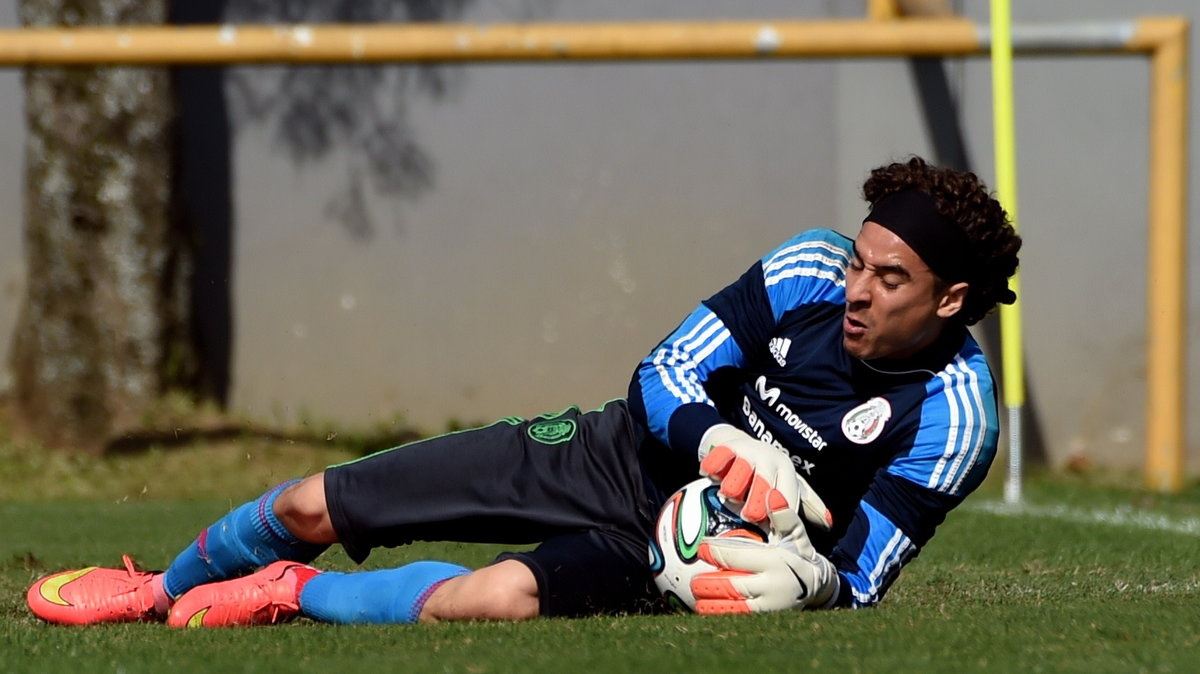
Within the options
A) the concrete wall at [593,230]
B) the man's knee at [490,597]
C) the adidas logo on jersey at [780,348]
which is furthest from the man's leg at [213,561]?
the concrete wall at [593,230]

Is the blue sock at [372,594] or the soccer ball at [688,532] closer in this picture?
the soccer ball at [688,532]

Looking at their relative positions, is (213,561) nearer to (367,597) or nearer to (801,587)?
(367,597)

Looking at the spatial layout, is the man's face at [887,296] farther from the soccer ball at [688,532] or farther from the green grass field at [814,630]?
the green grass field at [814,630]

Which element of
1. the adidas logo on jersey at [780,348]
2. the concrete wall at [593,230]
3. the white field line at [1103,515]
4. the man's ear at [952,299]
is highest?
the man's ear at [952,299]

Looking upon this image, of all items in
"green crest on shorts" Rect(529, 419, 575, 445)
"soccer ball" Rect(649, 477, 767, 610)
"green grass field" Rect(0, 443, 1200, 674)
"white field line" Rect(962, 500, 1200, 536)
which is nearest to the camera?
"green grass field" Rect(0, 443, 1200, 674)

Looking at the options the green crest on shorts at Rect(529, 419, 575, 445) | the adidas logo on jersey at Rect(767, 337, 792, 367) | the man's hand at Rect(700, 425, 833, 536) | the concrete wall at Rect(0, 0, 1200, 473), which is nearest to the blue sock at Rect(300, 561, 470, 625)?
the green crest on shorts at Rect(529, 419, 575, 445)

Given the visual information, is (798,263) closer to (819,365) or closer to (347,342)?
(819,365)

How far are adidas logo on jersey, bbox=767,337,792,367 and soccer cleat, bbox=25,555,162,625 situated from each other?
1.61m

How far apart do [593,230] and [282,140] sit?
5.66 feet

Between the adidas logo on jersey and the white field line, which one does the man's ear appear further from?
the white field line

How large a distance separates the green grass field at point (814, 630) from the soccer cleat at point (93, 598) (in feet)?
0.22

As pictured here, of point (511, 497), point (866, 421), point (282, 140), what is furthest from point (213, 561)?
point (282, 140)

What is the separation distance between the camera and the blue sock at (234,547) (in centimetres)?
364

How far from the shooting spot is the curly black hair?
11.1ft
